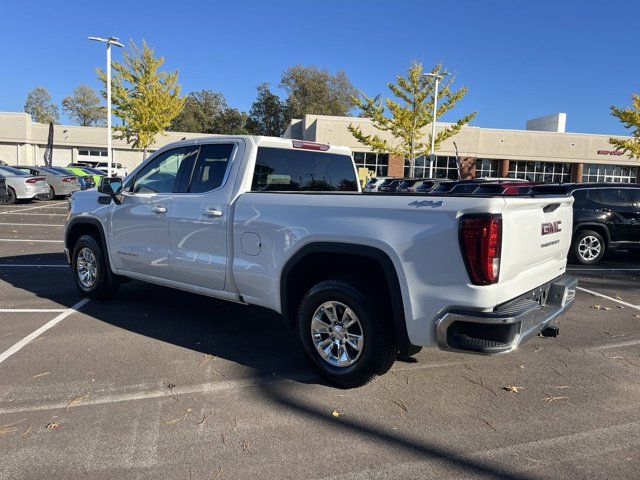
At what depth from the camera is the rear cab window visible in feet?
15.6

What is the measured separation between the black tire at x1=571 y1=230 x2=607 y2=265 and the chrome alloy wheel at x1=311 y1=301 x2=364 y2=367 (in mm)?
7577

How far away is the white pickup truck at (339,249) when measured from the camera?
3209 mm

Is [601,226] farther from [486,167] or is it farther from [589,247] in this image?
[486,167]

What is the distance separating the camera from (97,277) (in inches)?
244

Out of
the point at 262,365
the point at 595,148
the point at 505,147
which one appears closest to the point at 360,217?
the point at 262,365

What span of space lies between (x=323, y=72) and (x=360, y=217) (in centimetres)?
7439

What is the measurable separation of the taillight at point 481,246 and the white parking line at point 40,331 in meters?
3.96

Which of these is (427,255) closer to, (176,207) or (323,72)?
(176,207)

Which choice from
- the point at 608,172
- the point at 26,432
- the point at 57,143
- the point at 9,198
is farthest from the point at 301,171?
the point at 57,143

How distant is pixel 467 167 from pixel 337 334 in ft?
136

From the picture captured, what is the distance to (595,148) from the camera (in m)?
43.8

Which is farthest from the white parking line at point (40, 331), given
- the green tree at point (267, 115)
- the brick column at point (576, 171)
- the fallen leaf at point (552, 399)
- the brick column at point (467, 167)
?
the green tree at point (267, 115)

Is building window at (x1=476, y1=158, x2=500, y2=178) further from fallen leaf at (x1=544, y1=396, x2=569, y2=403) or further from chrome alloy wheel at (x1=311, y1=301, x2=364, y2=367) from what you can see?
chrome alloy wheel at (x1=311, y1=301, x2=364, y2=367)

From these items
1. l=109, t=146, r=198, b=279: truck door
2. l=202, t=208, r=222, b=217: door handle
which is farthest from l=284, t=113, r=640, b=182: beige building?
l=202, t=208, r=222, b=217: door handle
